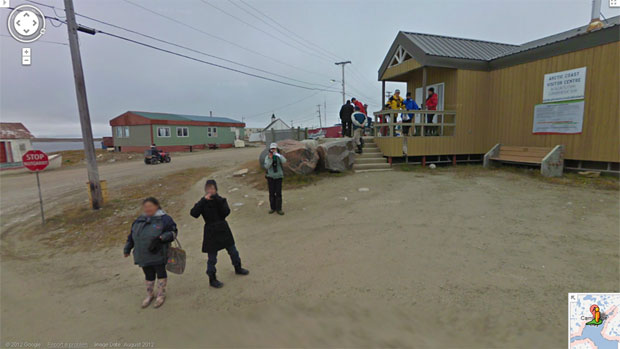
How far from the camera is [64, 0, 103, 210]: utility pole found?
320 inches

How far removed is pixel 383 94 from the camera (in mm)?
14273

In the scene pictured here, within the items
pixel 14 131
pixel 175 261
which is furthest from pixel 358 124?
pixel 14 131

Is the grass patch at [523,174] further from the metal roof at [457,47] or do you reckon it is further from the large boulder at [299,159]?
the metal roof at [457,47]

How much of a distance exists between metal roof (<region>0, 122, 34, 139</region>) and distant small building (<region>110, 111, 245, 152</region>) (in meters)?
7.98

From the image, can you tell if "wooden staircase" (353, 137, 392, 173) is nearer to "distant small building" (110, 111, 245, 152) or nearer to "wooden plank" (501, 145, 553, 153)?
"wooden plank" (501, 145, 553, 153)

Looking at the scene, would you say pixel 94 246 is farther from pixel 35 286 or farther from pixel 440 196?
pixel 440 196

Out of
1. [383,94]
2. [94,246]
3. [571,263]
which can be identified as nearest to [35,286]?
[94,246]

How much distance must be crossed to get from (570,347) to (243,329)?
2897 mm

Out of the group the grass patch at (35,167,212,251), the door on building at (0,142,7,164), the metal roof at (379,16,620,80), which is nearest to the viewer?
the grass patch at (35,167,212,251)

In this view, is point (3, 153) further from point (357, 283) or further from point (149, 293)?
point (357, 283)

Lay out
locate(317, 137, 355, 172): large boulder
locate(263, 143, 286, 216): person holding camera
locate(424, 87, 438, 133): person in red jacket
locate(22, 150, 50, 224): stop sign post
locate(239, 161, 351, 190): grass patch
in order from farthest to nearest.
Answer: locate(424, 87, 438, 133): person in red jacket → locate(317, 137, 355, 172): large boulder → locate(239, 161, 351, 190): grass patch → locate(22, 150, 50, 224): stop sign post → locate(263, 143, 286, 216): person holding camera

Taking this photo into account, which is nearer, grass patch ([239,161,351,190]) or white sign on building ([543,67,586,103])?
white sign on building ([543,67,586,103])

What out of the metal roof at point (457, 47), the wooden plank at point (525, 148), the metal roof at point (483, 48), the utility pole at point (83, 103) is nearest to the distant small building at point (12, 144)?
the utility pole at point (83, 103)

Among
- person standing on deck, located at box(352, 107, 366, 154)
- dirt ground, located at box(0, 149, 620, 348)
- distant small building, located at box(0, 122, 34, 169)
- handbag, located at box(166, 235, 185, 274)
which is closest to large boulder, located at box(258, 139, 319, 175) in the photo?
person standing on deck, located at box(352, 107, 366, 154)
